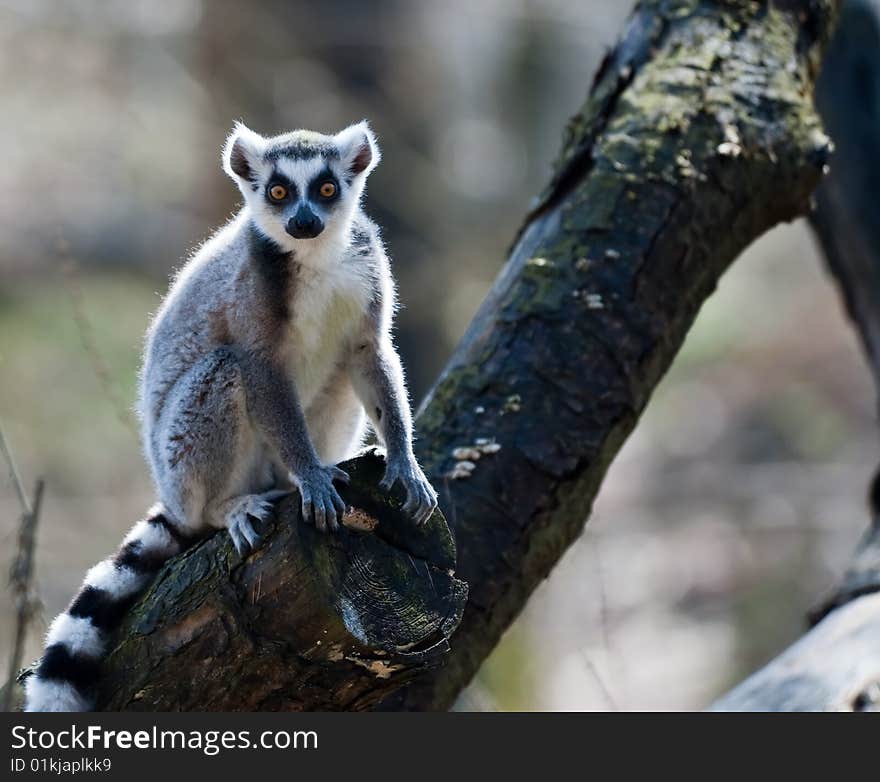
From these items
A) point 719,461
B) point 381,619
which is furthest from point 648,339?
point 719,461

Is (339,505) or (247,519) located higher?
(339,505)

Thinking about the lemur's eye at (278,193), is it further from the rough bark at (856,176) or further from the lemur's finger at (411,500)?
the rough bark at (856,176)

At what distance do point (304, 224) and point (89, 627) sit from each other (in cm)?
175

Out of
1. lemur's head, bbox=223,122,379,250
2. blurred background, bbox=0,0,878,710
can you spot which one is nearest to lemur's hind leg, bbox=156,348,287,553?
lemur's head, bbox=223,122,379,250

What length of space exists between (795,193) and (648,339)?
1.20 meters

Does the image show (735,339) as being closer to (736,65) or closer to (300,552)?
(736,65)

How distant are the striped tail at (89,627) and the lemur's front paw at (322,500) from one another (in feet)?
2.53

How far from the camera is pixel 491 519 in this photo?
4883 mm

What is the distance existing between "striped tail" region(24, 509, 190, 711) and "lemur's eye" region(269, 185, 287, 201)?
1.49 meters

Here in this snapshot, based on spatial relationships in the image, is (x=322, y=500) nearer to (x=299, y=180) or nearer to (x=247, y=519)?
(x=247, y=519)

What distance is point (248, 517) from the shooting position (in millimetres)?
4273

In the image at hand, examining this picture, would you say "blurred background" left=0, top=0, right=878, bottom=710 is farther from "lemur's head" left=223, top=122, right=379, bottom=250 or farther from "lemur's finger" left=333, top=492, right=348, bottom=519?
"lemur's finger" left=333, top=492, right=348, bottom=519

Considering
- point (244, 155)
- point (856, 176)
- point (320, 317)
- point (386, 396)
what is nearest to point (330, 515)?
point (386, 396)

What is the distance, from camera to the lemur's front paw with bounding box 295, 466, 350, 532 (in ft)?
12.2
